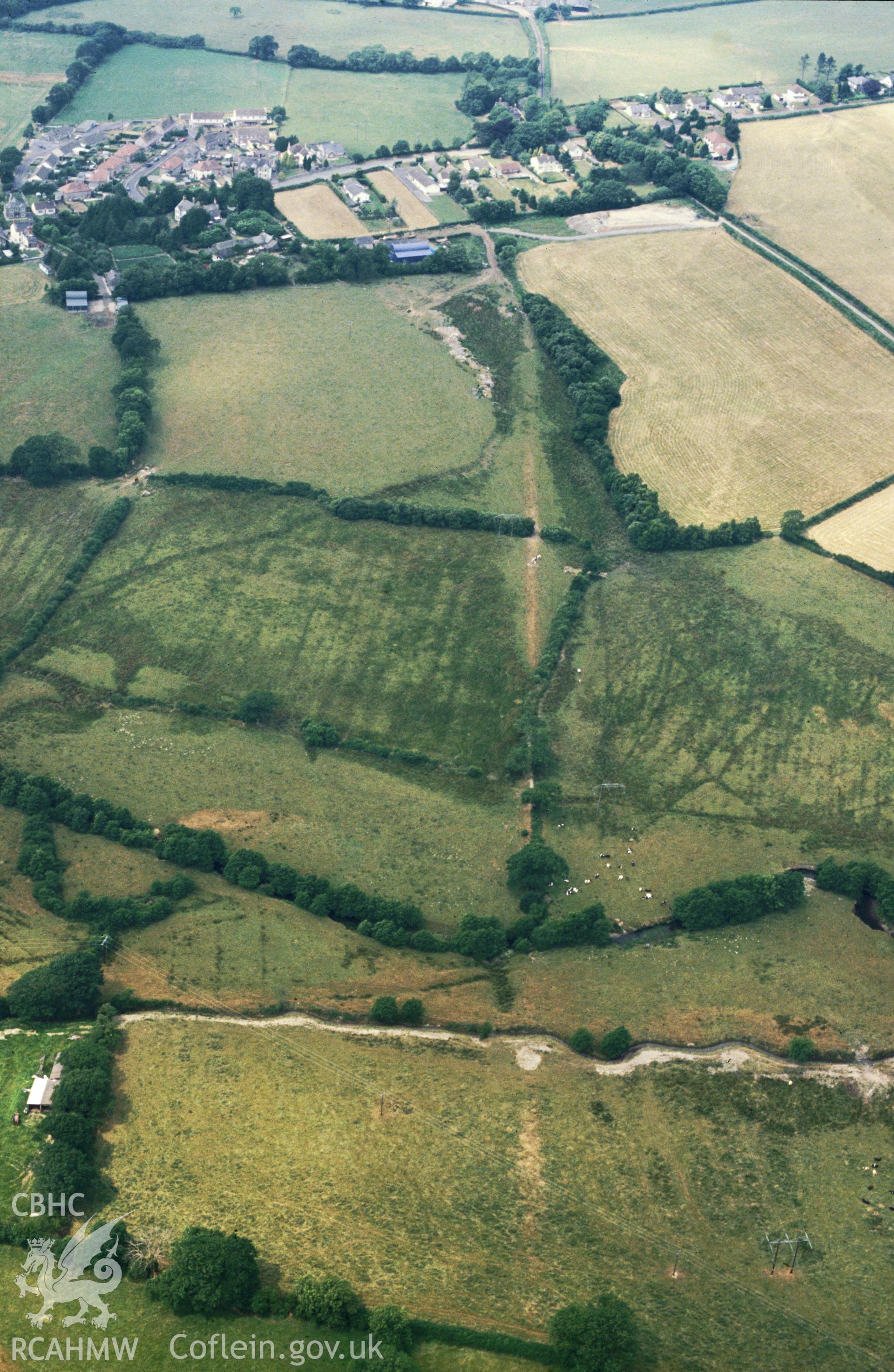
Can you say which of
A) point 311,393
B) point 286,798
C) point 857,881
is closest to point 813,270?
point 311,393

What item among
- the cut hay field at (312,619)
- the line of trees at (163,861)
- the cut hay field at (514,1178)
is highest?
the cut hay field at (312,619)

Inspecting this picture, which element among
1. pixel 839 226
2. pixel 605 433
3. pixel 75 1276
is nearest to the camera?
pixel 75 1276

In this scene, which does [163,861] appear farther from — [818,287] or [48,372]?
[818,287]

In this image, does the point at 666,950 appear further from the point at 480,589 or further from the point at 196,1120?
the point at 480,589

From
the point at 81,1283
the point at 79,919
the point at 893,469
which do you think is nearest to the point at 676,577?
the point at 893,469

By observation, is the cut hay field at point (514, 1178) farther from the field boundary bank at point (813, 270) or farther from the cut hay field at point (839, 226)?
the cut hay field at point (839, 226)

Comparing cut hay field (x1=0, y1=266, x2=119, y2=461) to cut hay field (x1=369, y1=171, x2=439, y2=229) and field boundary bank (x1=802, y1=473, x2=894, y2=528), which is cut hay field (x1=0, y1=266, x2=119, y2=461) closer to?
cut hay field (x1=369, y1=171, x2=439, y2=229)

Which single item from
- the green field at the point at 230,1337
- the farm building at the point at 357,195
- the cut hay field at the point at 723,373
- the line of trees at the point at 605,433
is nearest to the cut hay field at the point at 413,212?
the farm building at the point at 357,195
